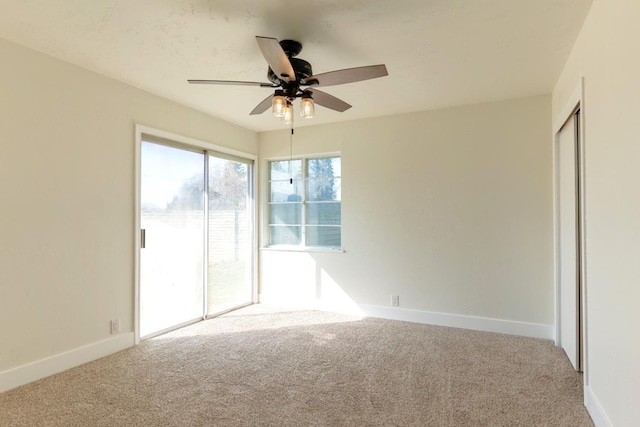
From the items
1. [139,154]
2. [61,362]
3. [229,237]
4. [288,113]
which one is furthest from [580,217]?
[61,362]

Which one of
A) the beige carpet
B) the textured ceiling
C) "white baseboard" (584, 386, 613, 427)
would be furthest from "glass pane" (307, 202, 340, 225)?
"white baseboard" (584, 386, 613, 427)

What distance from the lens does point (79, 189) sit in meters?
2.86

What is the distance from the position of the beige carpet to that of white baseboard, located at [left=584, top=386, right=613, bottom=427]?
6 centimetres

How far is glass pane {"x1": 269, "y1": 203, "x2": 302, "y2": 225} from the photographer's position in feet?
16.0

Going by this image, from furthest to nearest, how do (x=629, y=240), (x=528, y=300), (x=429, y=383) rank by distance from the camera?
(x=528, y=300) < (x=429, y=383) < (x=629, y=240)

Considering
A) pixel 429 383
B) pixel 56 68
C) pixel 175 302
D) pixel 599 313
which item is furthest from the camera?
pixel 175 302

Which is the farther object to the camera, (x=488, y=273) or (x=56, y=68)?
(x=488, y=273)

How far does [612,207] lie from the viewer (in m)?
1.74

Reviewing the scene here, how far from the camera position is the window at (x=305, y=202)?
15.3 ft

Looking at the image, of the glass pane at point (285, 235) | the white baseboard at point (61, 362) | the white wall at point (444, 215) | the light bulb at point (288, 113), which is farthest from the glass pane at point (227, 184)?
the light bulb at point (288, 113)

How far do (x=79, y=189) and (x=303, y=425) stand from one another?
2.56m

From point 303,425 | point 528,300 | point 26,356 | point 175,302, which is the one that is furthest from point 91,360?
point 528,300

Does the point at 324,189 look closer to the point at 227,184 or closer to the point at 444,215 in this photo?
the point at 227,184

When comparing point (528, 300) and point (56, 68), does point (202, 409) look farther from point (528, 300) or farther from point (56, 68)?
point (528, 300)
